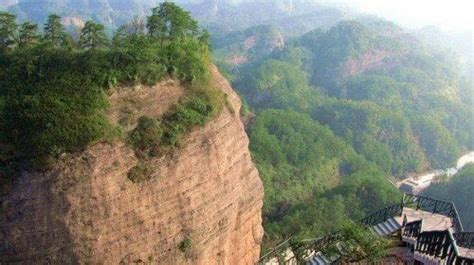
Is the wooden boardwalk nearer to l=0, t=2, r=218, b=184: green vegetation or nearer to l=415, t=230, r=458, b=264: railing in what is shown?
l=415, t=230, r=458, b=264: railing

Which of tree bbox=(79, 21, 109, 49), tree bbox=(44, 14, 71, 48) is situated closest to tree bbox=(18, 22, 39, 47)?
tree bbox=(44, 14, 71, 48)

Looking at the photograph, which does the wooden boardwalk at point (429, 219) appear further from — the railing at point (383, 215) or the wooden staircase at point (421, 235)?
the railing at point (383, 215)

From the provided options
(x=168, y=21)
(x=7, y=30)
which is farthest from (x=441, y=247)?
(x=7, y=30)

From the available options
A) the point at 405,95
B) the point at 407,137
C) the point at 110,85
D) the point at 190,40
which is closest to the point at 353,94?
the point at 405,95

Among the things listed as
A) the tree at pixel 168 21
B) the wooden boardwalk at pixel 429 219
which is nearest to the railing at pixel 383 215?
the wooden boardwalk at pixel 429 219

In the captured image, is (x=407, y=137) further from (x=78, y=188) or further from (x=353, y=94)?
(x=78, y=188)
